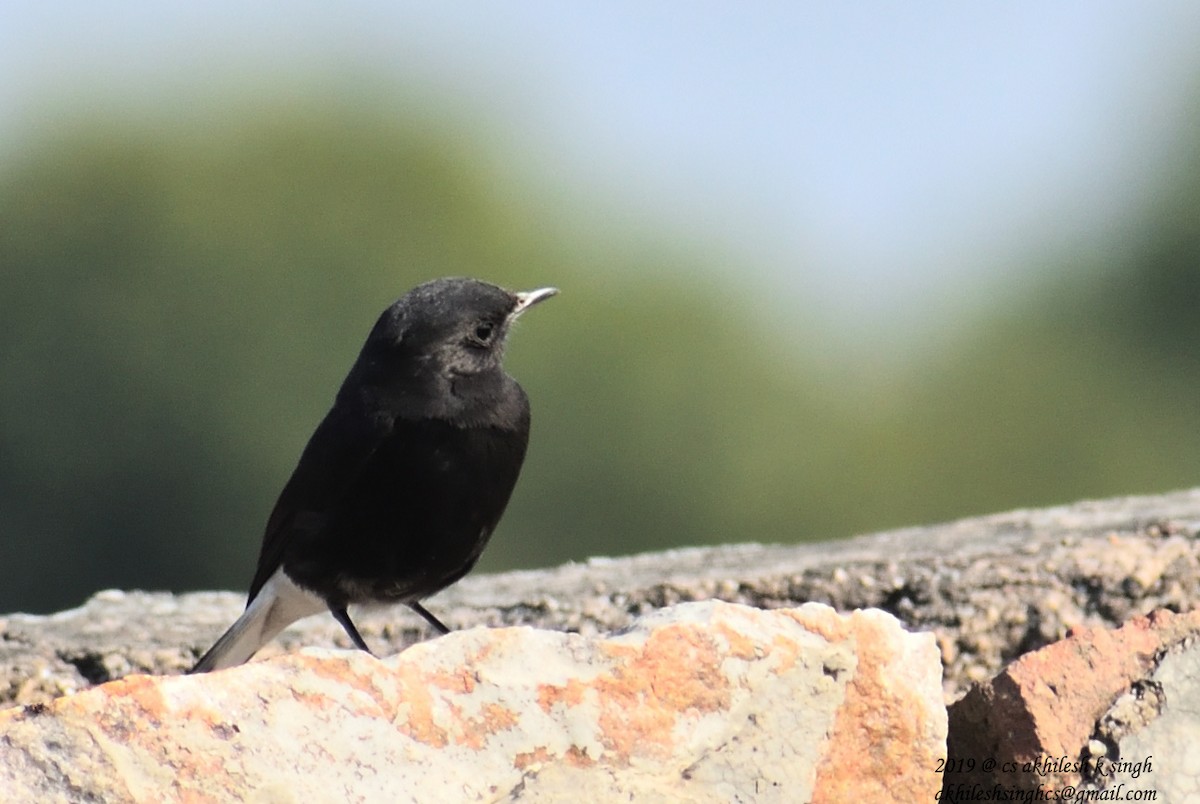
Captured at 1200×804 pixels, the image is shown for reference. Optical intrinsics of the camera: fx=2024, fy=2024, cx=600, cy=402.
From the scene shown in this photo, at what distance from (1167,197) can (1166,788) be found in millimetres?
58021

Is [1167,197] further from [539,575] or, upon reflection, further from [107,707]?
[107,707]

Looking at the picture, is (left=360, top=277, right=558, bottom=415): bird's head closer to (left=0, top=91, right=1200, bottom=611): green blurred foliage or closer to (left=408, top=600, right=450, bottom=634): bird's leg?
(left=408, top=600, right=450, bottom=634): bird's leg

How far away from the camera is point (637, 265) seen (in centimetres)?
5862

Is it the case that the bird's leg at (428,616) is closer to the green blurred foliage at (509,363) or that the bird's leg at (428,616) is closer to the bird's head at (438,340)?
the bird's head at (438,340)

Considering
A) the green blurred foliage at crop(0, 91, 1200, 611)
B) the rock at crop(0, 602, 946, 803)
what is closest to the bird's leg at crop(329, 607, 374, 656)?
the rock at crop(0, 602, 946, 803)

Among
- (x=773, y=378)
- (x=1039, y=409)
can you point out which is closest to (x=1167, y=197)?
(x=1039, y=409)

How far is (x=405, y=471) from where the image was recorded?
6.38 metres

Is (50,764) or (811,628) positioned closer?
(50,764)

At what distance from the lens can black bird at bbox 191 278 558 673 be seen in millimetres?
6379

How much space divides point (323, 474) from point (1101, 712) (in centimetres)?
325

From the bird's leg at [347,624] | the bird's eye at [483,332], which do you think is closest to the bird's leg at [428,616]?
the bird's leg at [347,624]

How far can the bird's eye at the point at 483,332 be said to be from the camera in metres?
6.70

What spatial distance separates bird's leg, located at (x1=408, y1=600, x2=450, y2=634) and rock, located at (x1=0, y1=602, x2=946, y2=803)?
257 cm

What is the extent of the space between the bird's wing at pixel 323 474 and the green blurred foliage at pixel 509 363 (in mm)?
30224
